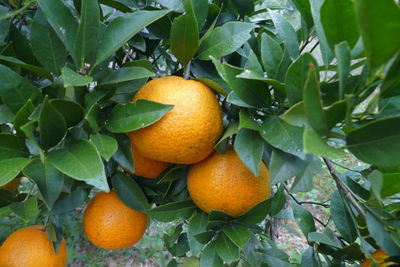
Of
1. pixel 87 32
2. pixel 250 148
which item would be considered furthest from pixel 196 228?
pixel 87 32

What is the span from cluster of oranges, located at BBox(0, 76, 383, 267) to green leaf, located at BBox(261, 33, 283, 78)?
132mm

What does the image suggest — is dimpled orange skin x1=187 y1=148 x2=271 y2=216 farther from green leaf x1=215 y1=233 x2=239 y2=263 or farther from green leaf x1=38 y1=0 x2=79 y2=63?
green leaf x1=38 y1=0 x2=79 y2=63

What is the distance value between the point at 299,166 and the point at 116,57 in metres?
0.58

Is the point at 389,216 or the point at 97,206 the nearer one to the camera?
the point at 389,216

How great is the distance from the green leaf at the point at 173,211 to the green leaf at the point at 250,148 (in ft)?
0.86

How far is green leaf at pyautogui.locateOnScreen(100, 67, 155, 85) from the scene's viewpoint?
0.61 m

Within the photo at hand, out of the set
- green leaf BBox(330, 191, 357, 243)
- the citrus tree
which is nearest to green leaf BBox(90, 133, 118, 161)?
the citrus tree

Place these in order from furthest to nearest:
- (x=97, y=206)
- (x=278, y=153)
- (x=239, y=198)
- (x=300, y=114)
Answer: (x=97, y=206), (x=239, y=198), (x=278, y=153), (x=300, y=114)

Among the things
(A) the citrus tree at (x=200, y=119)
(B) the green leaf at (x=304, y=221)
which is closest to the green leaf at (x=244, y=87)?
(A) the citrus tree at (x=200, y=119)

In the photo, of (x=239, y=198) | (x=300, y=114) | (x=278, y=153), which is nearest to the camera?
(x=300, y=114)

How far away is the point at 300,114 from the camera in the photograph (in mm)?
444

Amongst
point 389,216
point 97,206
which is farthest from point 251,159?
point 97,206

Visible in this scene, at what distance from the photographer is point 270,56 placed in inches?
23.0

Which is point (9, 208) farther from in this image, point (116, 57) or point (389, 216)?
point (389, 216)
